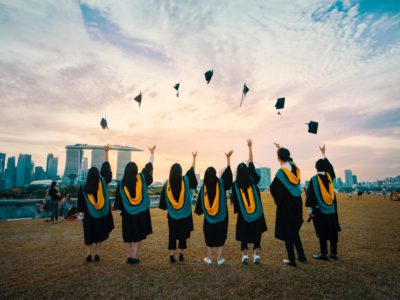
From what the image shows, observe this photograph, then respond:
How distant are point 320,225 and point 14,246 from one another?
7.63m

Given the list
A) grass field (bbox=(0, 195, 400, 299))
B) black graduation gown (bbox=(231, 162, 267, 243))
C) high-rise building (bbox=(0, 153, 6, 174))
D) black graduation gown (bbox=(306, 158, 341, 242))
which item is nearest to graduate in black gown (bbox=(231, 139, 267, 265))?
black graduation gown (bbox=(231, 162, 267, 243))

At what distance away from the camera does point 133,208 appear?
16.9 feet

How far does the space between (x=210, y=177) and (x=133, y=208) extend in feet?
5.81

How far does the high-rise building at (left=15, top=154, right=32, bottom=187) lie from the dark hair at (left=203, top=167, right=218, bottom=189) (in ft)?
483

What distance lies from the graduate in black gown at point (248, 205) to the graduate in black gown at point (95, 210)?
2.86 m

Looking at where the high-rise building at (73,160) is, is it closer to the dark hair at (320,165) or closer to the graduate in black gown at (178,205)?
the graduate in black gown at (178,205)

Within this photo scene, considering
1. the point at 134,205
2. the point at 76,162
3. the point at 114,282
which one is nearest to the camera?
the point at 114,282

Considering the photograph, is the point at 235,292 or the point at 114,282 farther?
the point at 114,282

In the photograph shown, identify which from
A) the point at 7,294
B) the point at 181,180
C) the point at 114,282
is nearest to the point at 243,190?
the point at 181,180

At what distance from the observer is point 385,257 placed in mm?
5254

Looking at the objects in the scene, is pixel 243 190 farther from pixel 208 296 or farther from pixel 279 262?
pixel 208 296

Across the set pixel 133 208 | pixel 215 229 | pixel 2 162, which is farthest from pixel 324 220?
pixel 2 162

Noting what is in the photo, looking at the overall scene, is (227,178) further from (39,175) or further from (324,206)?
(39,175)

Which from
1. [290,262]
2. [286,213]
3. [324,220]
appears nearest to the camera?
[290,262]
